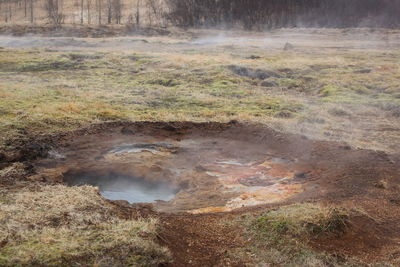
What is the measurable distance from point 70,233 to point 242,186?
171 inches

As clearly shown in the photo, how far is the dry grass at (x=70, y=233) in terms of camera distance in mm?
5797

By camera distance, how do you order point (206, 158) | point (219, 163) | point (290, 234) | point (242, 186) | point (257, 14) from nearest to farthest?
point (290, 234) < point (242, 186) < point (219, 163) < point (206, 158) < point (257, 14)

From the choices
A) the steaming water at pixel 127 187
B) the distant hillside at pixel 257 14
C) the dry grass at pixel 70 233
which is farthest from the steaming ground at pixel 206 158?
the distant hillside at pixel 257 14

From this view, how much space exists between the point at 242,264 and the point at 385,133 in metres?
9.93

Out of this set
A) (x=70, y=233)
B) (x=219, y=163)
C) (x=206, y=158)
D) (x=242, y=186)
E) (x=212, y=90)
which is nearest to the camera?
(x=70, y=233)

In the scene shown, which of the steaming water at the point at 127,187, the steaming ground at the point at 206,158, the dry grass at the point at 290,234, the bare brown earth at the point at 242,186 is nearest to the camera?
the dry grass at the point at 290,234

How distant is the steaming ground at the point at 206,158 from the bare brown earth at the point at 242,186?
0.04 meters

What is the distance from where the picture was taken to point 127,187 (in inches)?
399

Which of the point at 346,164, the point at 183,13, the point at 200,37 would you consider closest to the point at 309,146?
the point at 346,164

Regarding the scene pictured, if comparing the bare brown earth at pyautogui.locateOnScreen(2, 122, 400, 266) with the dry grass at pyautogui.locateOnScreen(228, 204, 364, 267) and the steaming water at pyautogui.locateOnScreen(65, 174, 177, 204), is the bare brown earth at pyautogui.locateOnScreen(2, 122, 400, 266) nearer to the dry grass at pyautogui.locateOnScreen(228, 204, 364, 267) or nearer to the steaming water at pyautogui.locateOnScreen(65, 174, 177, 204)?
the dry grass at pyautogui.locateOnScreen(228, 204, 364, 267)

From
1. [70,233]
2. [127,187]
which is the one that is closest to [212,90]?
[127,187]

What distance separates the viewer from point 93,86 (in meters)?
20.9

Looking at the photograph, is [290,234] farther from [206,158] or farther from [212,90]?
[212,90]

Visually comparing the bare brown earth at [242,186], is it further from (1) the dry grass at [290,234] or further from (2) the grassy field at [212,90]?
(2) the grassy field at [212,90]
